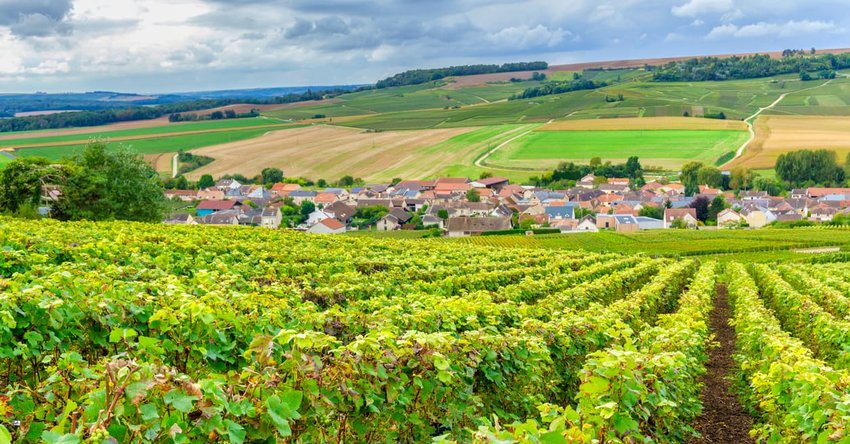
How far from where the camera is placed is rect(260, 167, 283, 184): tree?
14511 centimetres

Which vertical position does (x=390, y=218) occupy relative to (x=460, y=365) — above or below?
below

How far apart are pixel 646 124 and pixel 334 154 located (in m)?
79.5

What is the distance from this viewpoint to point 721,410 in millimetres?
13047

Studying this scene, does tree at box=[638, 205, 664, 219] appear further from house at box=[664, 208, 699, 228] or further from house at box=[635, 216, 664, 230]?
house at box=[635, 216, 664, 230]

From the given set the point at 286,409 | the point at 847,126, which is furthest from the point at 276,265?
the point at 847,126

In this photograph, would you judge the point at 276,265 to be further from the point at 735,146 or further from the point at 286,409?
the point at 735,146

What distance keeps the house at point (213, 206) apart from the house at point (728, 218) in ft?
265

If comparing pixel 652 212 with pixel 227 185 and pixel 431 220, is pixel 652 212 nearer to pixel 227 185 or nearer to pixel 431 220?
pixel 431 220

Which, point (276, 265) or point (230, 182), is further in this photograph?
point (230, 182)

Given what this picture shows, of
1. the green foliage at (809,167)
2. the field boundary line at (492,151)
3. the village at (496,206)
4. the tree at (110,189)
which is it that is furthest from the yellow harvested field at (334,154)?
the tree at (110,189)

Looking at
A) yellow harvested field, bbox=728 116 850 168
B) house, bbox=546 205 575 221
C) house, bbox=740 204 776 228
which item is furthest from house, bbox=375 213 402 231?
yellow harvested field, bbox=728 116 850 168

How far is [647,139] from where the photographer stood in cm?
15912

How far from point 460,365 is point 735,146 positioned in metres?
153

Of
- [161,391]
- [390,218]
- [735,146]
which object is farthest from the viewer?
[735,146]
